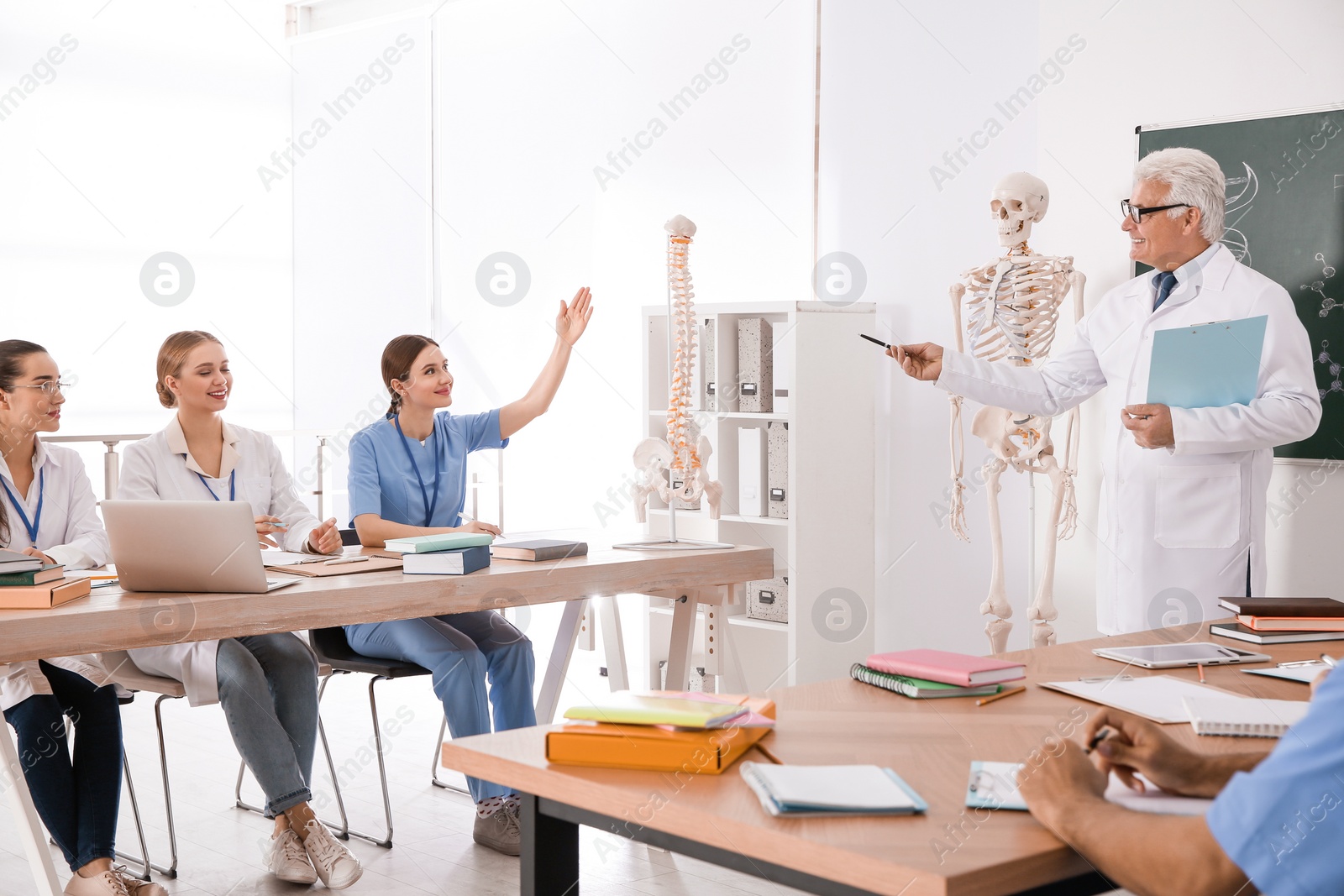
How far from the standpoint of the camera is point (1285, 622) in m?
2.13

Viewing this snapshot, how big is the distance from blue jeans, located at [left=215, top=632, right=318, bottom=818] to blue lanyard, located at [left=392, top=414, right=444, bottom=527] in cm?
57

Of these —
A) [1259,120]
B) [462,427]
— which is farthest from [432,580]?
[1259,120]

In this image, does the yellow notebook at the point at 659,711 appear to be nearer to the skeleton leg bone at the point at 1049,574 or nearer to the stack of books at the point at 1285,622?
the stack of books at the point at 1285,622

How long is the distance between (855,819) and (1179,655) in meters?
0.93

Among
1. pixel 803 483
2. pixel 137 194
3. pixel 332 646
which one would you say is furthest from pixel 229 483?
pixel 137 194

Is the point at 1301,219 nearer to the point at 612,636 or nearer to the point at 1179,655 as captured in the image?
the point at 1179,655

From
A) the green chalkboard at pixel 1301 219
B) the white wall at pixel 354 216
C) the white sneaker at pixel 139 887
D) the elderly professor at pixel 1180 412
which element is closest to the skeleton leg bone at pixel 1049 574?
the green chalkboard at pixel 1301 219

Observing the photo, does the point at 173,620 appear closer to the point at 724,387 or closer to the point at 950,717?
the point at 950,717

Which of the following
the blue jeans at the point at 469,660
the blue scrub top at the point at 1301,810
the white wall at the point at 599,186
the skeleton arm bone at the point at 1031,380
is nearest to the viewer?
the blue scrub top at the point at 1301,810

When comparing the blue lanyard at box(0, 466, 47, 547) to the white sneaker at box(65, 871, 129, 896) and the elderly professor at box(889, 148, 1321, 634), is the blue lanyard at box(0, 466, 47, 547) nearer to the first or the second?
the white sneaker at box(65, 871, 129, 896)

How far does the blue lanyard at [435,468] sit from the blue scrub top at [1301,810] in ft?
8.80

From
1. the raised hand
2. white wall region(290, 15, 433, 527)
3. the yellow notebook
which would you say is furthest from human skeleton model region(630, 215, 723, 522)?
white wall region(290, 15, 433, 527)

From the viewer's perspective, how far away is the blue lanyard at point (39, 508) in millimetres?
2854

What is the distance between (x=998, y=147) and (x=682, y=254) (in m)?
1.38
